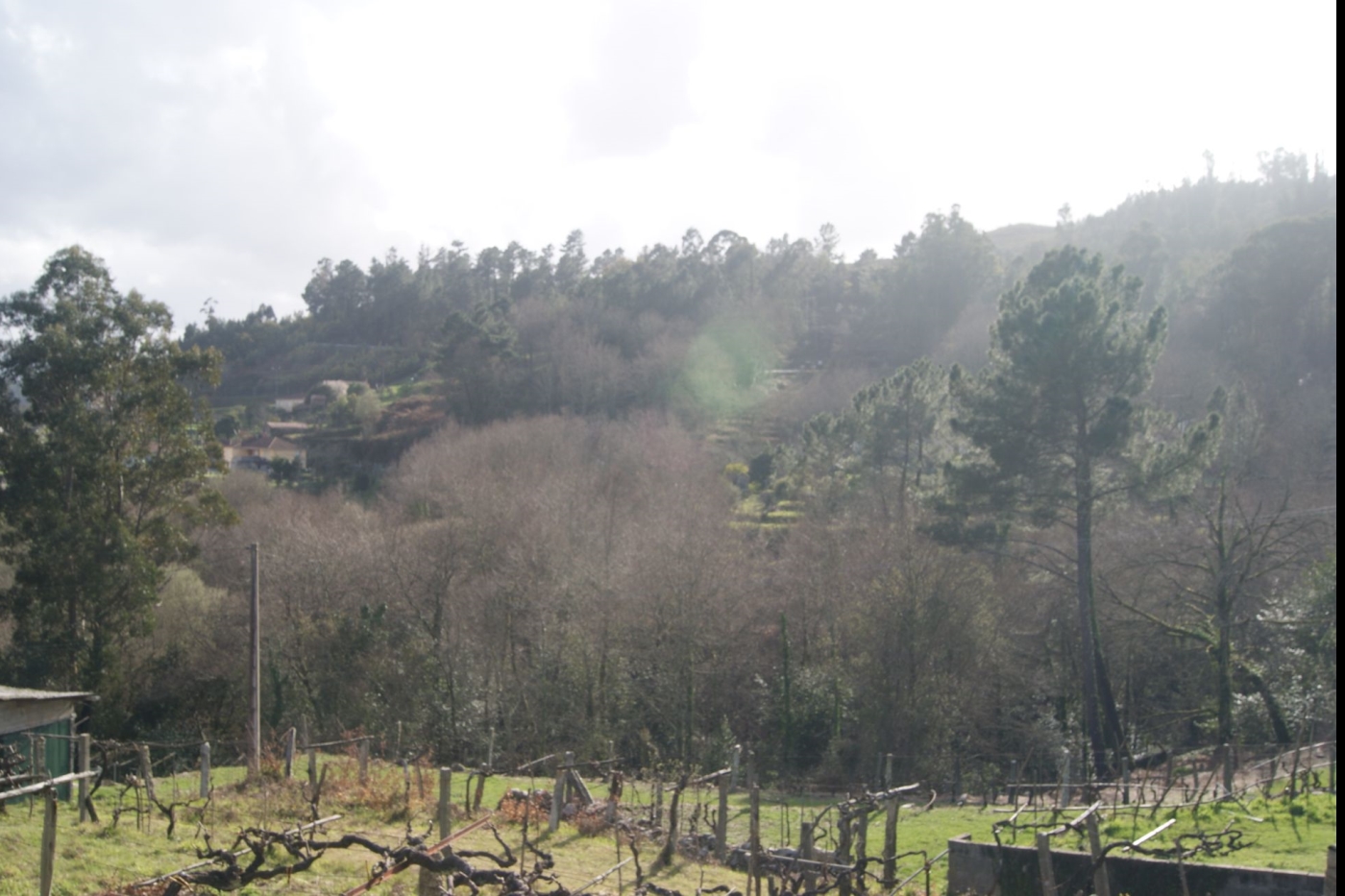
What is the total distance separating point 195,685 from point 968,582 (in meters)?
21.7

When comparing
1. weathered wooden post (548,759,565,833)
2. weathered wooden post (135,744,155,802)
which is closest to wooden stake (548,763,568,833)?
weathered wooden post (548,759,565,833)

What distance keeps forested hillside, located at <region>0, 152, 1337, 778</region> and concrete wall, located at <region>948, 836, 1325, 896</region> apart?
1242 cm

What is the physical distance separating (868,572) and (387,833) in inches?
687

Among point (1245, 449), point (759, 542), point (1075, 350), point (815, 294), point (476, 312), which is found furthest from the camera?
point (815, 294)

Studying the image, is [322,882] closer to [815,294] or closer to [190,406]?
[190,406]

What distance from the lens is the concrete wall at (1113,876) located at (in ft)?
33.8

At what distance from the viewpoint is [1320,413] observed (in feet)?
123

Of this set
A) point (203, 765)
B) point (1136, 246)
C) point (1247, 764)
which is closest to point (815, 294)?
point (1136, 246)

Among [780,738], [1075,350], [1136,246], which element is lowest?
[780,738]

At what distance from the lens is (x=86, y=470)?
83.0 feet

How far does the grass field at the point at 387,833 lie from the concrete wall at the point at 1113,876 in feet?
2.86

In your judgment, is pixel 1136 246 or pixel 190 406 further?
pixel 1136 246

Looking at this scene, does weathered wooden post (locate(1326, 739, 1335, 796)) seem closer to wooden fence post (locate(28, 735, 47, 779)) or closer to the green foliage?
A: wooden fence post (locate(28, 735, 47, 779))

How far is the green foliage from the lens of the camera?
24.6m
